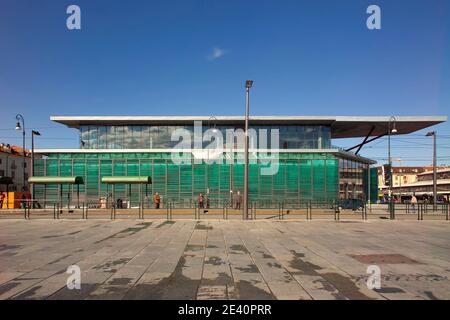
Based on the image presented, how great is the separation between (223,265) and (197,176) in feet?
94.9

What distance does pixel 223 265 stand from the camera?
7.88 m

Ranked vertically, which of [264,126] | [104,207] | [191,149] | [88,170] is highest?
[264,126]

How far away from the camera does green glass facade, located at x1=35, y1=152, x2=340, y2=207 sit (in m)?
36.3

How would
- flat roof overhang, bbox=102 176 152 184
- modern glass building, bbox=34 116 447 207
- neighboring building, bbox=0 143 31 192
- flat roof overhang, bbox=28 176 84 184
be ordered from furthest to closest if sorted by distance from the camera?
neighboring building, bbox=0 143 31 192
modern glass building, bbox=34 116 447 207
flat roof overhang, bbox=102 176 152 184
flat roof overhang, bbox=28 176 84 184

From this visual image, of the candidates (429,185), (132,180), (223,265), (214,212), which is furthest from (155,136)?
(429,185)

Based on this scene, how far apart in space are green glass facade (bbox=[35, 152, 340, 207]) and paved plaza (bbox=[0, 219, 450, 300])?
22791mm

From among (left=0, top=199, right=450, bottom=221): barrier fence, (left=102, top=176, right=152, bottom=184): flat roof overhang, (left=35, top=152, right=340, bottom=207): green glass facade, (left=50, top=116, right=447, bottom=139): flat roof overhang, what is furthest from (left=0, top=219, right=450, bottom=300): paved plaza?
(left=50, top=116, right=447, bottom=139): flat roof overhang

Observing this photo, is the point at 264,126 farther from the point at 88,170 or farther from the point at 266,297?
the point at 266,297

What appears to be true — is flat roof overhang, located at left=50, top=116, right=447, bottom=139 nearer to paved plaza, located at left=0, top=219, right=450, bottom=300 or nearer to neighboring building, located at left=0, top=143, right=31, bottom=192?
paved plaza, located at left=0, top=219, right=450, bottom=300

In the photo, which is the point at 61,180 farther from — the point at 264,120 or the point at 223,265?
the point at 223,265

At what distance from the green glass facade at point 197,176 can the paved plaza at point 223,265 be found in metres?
22.8
